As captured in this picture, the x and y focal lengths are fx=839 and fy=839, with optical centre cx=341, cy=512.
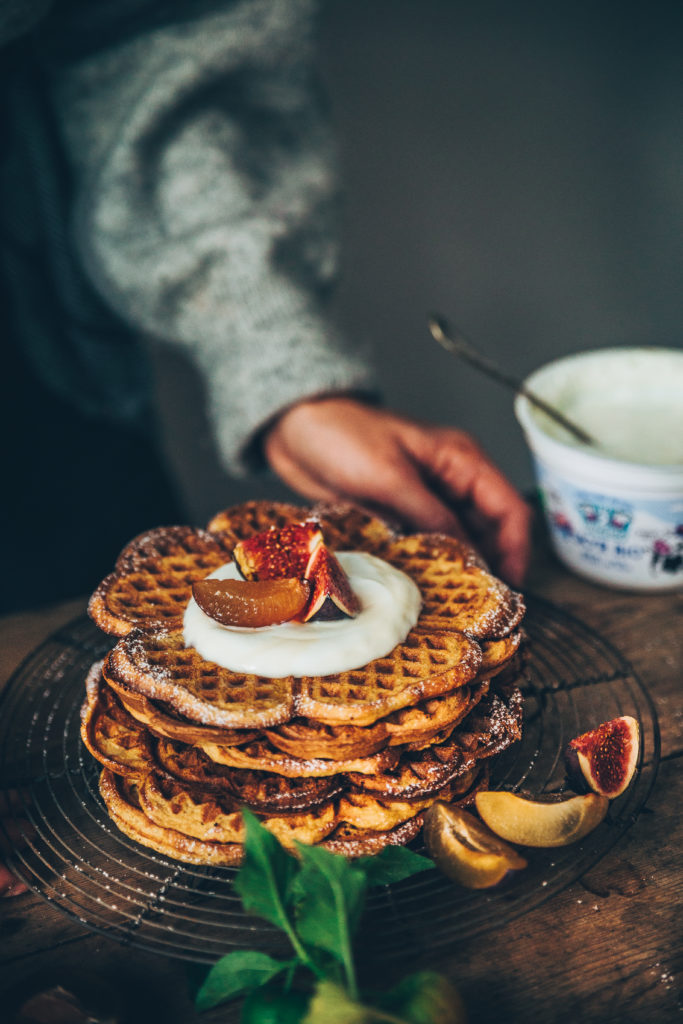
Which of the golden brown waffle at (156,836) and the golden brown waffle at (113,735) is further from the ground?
the golden brown waffle at (113,735)

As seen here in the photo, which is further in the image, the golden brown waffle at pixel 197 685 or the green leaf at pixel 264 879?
the golden brown waffle at pixel 197 685

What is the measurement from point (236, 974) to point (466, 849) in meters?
0.42

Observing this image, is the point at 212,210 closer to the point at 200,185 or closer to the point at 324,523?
the point at 200,185

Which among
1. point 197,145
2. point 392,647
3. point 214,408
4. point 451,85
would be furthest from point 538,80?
point 392,647

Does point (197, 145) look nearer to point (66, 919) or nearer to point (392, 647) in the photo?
point (392, 647)

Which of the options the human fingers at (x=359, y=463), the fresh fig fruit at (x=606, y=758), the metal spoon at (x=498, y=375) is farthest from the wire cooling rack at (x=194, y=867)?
the metal spoon at (x=498, y=375)

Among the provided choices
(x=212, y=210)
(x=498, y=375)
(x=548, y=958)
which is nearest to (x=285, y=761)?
(x=548, y=958)

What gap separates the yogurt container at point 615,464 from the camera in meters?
2.20

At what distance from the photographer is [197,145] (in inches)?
99.6

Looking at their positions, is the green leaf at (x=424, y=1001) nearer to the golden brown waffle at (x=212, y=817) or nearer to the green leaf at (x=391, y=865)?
the green leaf at (x=391, y=865)

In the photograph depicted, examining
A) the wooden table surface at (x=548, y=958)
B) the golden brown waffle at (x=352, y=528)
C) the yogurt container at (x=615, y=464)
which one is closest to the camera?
the wooden table surface at (x=548, y=958)

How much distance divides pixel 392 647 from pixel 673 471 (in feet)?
3.21

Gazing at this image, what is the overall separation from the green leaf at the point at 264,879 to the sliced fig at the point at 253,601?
40 cm

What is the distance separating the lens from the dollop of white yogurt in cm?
151
